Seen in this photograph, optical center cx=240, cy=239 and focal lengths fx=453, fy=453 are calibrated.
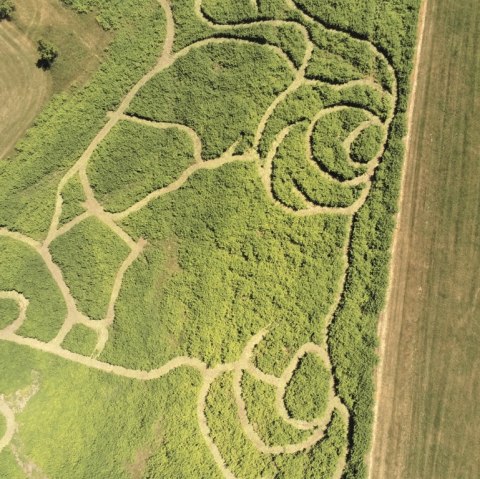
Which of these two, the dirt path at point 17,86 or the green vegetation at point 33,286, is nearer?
the green vegetation at point 33,286

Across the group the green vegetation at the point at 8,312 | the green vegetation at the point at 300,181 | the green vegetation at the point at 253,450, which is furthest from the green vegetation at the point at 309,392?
the green vegetation at the point at 8,312

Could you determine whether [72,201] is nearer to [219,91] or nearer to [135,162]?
[135,162]

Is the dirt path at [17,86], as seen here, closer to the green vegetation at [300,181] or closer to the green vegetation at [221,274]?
the green vegetation at [221,274]

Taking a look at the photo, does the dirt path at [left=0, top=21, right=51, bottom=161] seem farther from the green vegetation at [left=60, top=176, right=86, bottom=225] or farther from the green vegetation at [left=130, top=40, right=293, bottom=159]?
the green vegetation at [left=130, top=40, right=293, bottom=159]

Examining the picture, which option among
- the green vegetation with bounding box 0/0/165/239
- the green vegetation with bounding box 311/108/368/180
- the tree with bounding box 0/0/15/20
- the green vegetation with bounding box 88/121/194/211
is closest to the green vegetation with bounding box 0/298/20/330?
the green vegetation with bounding box 0/0/165/239

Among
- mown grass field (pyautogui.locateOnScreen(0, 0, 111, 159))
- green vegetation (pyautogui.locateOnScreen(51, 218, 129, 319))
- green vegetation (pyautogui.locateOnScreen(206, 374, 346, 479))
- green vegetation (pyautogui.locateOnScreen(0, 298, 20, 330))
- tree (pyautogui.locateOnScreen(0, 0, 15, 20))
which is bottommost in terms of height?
green vegetation (pyautogui.locateOnScreen(206, 374, 346, 479))
